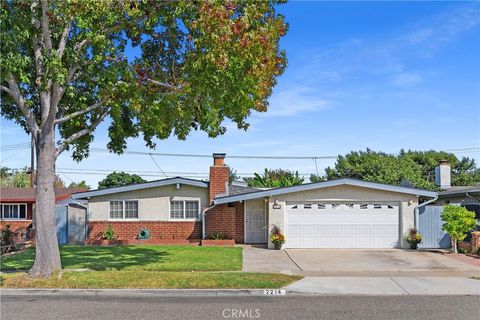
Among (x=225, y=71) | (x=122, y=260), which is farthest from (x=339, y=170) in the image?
(x=225, y=71)

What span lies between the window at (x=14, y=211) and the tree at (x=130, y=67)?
17460 mm

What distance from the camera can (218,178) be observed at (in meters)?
24.5

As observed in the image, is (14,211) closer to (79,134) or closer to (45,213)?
(79,134)

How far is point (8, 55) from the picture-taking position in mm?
11141

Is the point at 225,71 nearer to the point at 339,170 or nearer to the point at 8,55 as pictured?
the point at 8,55

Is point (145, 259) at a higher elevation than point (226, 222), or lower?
lower

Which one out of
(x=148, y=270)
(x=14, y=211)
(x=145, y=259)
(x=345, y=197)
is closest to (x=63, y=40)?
(x=148, y=270)

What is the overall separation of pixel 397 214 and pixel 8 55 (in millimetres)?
17065

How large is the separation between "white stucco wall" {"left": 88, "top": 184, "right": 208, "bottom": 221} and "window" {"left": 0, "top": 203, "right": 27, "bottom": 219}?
8.47m

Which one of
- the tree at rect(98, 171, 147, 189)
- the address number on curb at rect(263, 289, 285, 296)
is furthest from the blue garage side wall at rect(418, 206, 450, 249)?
the tree at rect(98, 171, 147, 189)

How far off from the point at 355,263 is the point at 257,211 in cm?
835

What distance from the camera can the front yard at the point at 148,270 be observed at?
11.9 m

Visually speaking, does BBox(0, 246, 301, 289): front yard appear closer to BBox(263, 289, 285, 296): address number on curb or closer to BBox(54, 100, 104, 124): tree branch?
BBox(263, 289, 285, 296): address number on curb

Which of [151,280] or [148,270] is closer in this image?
[151,280]
